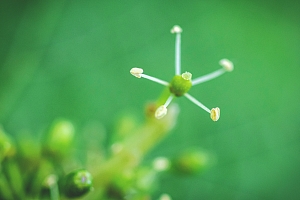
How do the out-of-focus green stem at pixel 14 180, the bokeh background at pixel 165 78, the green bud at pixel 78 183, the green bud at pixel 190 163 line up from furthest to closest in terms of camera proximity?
the bokeh background at pixel 165 78, the green bud at pixel 190 163, the out-of-focus green stem at pixel 14 180, the green bud at pixel 78 183

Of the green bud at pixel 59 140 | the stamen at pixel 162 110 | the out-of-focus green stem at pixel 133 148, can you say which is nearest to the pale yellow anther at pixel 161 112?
the stamen at pixel 162 110

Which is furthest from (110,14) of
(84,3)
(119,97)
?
(119,97)

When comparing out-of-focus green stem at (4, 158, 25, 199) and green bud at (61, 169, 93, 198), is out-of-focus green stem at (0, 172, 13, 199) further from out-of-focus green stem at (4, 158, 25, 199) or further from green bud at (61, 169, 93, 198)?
green bud at (61, 169, 93, 198)

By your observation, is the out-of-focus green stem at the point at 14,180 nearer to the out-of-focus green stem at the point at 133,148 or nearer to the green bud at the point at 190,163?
the out-of-focus green stem at the point at 133,148

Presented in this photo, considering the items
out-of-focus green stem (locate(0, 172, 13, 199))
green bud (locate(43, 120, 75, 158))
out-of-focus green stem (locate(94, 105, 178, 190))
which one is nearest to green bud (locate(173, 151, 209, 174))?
out-of-focus green stem (locate(94, 105, 178, 190))

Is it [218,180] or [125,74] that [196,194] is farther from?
[125,74]

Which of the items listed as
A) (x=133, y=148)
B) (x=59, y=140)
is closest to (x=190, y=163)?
(x=133, y=148)

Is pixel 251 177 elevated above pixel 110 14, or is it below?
below
